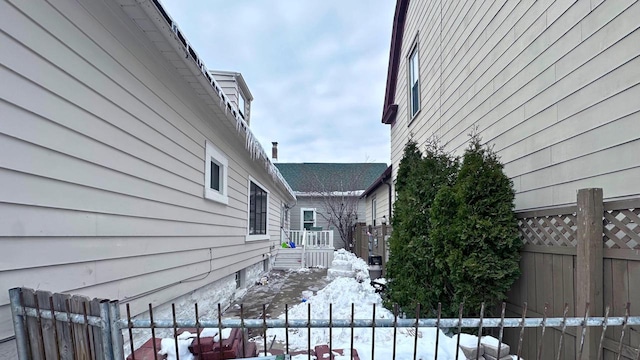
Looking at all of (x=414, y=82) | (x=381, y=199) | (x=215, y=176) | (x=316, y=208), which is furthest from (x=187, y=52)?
(x=316, y=208)

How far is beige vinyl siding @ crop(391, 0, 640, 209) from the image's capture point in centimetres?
238

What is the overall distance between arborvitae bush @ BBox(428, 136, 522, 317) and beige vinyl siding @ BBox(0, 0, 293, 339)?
3124 mm

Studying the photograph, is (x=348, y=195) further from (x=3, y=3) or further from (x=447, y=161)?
(x=3, y=3)

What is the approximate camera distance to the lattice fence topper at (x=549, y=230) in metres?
2.63

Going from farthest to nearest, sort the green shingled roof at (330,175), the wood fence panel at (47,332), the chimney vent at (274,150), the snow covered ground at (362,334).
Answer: the chimney vent at (274,150) → the green shingled roof at (330,175) → the snow covered ground at (362,334) → the wood fence panel at (47,332)

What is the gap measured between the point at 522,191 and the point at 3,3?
447 cm

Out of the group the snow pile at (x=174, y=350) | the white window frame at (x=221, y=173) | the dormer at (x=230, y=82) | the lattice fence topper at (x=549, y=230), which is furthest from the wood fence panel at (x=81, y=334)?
the dormer at (x=230, y=82)

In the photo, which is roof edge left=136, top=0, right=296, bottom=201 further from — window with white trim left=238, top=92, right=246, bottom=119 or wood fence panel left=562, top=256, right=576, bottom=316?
wood fence panel left=562, top=256, right=576, bottom=316

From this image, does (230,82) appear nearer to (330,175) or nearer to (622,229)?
(622,229)

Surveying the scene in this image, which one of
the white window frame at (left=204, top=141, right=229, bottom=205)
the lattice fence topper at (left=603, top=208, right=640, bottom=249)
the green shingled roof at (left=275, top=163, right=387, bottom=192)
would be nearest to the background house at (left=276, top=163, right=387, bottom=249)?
the green shingled roof at (left=275, top=163, right=387, bottom=192)

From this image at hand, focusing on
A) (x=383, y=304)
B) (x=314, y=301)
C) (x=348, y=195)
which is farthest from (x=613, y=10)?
(x=348, y=195)

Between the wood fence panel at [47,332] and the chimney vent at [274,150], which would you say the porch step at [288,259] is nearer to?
the chimney vent at [274,150]

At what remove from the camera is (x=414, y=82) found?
780 centimetres

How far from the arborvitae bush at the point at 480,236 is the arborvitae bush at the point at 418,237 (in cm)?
47
